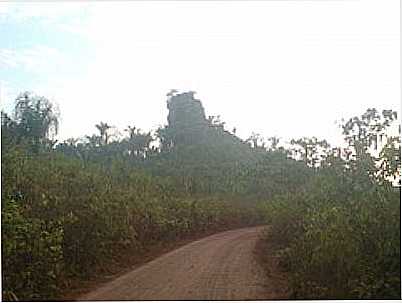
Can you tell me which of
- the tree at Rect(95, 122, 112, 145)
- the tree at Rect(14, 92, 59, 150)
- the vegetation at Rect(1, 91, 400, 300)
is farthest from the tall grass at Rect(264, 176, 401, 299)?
the tree at Rect(14, 92, 59, 150)

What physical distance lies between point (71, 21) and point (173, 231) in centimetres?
230

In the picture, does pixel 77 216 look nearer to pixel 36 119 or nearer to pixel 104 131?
pixel 104 131

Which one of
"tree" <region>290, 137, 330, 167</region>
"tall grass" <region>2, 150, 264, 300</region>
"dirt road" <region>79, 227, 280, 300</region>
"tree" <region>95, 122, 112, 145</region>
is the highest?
"tree" <region>95, 122, 112, 145</region>

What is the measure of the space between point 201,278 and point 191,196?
1151mm

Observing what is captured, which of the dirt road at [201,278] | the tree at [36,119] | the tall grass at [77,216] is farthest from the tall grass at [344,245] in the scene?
the tree at [36,119]

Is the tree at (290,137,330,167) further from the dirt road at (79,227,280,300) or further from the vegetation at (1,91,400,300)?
the dirt road at (79,227,280,300)

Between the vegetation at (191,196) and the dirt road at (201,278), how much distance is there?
25cm

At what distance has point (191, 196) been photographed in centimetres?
670

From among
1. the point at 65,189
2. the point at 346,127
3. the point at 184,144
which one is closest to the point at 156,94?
the point at 184,144

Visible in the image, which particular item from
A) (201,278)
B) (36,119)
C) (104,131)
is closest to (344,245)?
(201,278)

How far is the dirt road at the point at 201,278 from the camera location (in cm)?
553

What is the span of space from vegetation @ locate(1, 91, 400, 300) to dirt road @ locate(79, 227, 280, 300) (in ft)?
0.83

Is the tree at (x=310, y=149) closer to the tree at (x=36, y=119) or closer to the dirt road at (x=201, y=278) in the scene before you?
the dirt road at (x=201, y=278)

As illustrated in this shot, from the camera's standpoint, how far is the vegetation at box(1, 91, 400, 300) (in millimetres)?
5512
